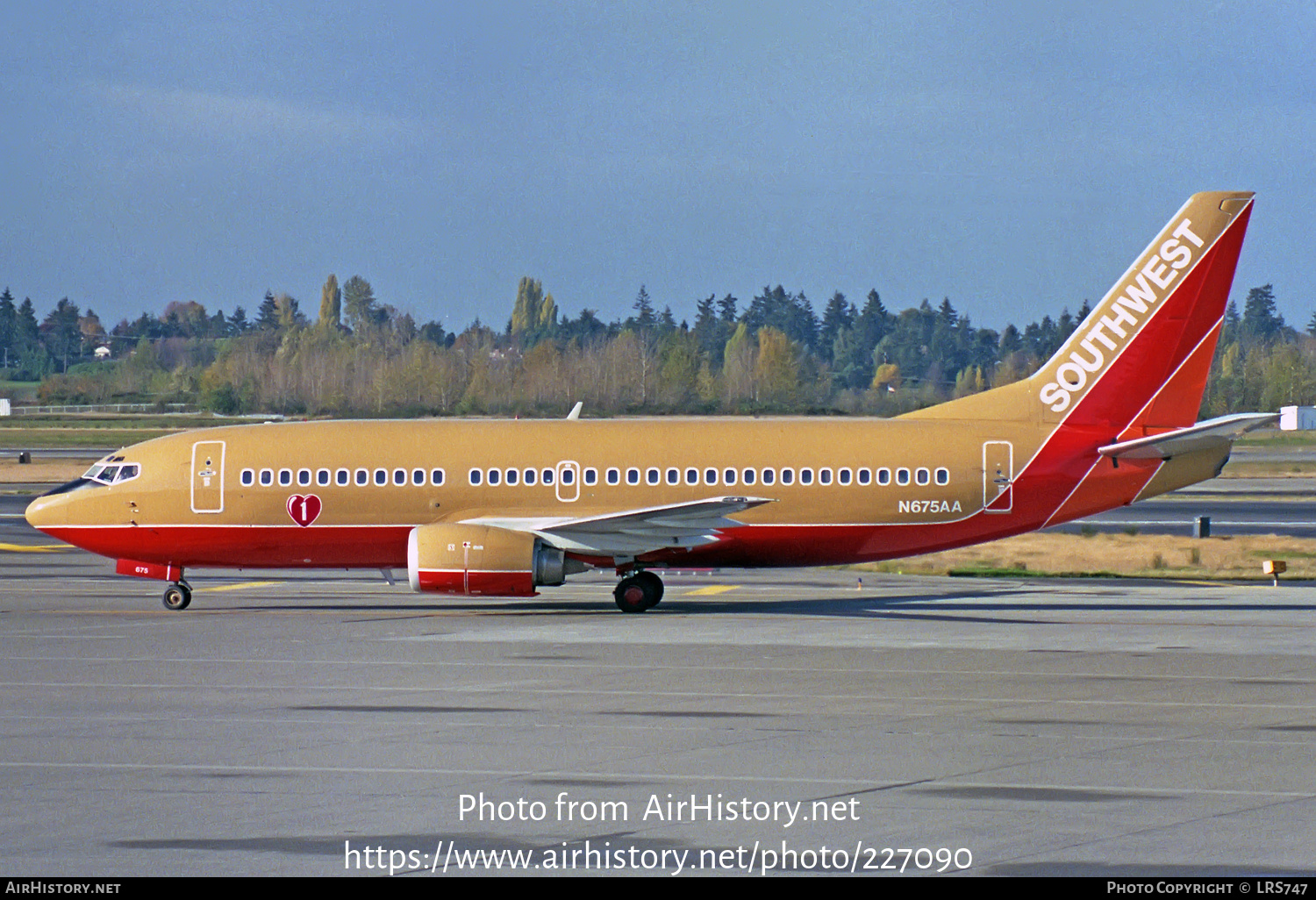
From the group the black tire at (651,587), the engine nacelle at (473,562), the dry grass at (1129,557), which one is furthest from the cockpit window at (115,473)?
the dry grass at (1129,557)

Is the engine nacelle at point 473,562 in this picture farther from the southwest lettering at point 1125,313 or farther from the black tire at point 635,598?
the southwest lettering at point 1125,313

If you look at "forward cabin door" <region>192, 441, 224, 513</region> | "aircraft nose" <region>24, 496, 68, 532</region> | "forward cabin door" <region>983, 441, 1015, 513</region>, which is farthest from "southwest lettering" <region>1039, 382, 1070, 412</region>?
"aircraft nose" <region>24, 496, 68, 532</region>

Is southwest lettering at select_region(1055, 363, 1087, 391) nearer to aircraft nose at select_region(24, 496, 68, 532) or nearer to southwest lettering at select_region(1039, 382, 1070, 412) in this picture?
southwest lettering at select_region(1039, 382, 1070, 412)

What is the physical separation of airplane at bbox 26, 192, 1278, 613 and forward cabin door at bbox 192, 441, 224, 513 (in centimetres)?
4

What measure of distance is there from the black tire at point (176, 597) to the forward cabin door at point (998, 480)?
15.8 metres

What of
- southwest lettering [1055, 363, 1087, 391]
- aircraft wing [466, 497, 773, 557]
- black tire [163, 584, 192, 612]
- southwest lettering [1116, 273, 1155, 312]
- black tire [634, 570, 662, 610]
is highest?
southwest lettering [1116, 273, 1155, 312]

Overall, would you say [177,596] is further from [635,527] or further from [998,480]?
[998,480]

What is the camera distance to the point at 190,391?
114 meters

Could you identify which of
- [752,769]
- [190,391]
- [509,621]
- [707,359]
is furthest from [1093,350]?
[190,391]

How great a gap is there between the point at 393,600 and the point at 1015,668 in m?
15.2

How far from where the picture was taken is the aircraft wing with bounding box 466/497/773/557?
29.4 metres

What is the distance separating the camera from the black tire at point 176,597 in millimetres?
31109

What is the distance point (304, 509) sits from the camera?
31.3m

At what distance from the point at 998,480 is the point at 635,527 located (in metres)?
7.20
